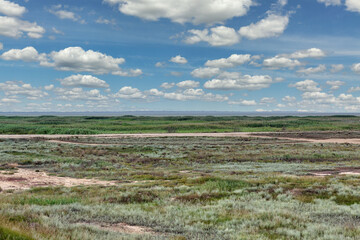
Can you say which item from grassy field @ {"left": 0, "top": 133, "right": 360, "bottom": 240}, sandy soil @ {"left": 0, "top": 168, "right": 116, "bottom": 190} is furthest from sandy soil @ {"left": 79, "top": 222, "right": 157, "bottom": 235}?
sandy soil @ {"left": 0, "top": 168, "right": 116, "bottom": 190}

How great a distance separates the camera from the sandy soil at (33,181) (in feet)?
74.0

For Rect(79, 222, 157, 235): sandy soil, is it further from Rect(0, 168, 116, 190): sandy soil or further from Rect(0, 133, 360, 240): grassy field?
Rect(0, 168, 116, 190): sandy soil

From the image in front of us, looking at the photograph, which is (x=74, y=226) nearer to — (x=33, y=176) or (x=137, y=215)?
(x=137, y=215)

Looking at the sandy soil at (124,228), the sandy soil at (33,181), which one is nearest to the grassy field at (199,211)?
the sandy soil at (124,228)

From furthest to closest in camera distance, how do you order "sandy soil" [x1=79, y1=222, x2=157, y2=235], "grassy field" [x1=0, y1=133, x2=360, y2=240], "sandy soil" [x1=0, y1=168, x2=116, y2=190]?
"sandy soil" [x1=0, y1=168, x2=116, y2=190]
"sandy soil" [x1=79, y1=222, x2=157, y2=235]
"grassy field" [x1=0, y1=133, x2=360, y2=240]

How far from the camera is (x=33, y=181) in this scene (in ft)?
81.5

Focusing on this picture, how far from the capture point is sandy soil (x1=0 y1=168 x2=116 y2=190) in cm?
2256

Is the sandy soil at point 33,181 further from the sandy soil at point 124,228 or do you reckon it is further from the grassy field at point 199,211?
the sandy soil at point 124,228

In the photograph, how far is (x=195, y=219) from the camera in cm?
1182

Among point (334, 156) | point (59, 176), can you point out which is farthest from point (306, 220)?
point (334, 156)

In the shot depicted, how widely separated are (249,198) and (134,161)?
28.7 metres

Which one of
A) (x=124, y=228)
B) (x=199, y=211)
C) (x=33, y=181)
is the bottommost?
(x=33, y=181)

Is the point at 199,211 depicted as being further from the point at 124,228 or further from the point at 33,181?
the point at 33,181

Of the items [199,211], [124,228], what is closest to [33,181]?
[199,211]
